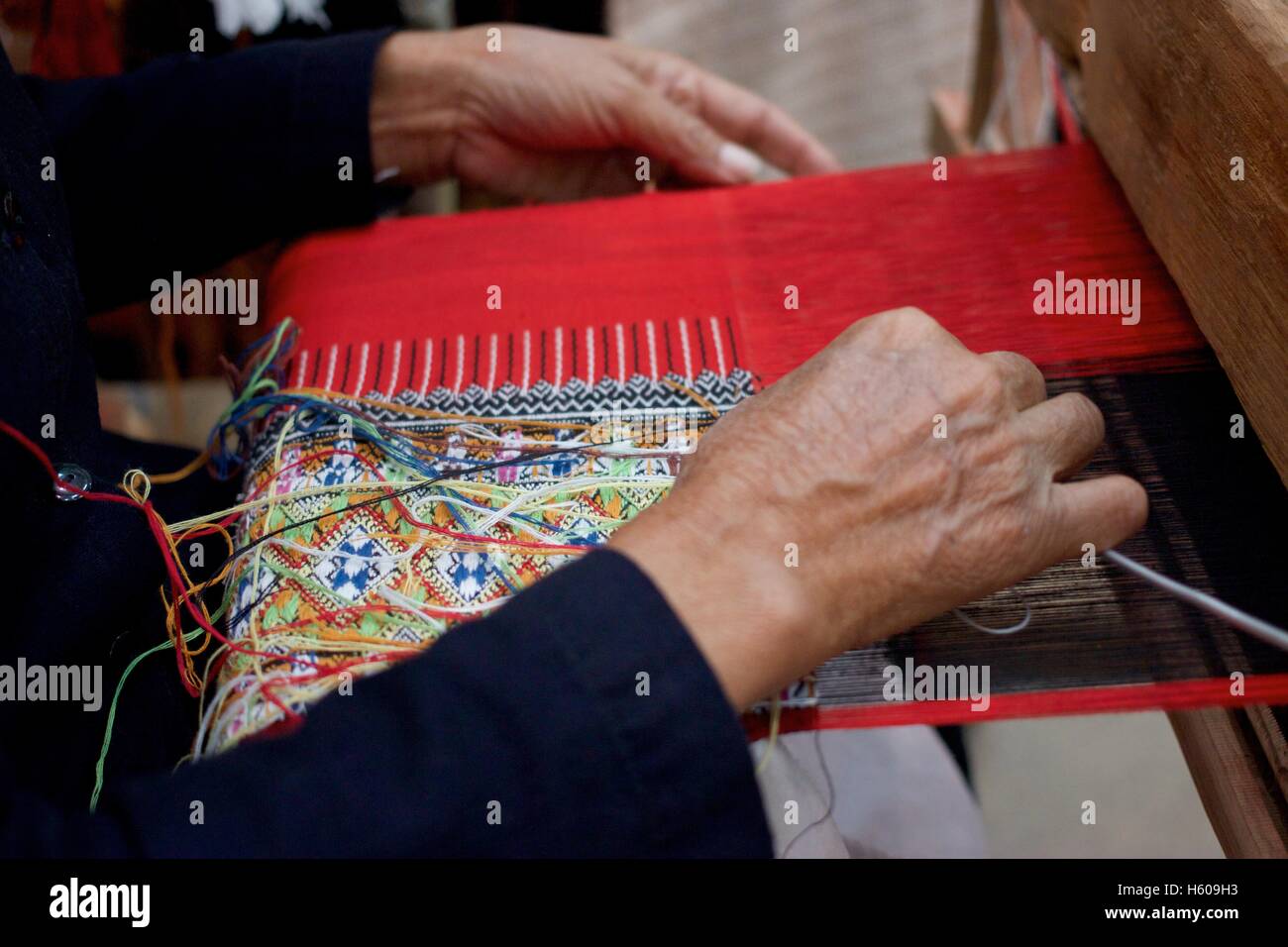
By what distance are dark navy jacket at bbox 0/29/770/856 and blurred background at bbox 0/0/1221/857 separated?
21cm

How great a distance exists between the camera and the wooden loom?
2.44ft

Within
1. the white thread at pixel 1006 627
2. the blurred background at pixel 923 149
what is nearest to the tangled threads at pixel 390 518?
the white thread at pixel 1006 627

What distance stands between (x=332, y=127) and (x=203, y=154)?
15 centimetres

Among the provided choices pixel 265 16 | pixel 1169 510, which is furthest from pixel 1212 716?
pixel 265 16

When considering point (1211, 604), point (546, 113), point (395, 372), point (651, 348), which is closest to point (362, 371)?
point (395, 372)

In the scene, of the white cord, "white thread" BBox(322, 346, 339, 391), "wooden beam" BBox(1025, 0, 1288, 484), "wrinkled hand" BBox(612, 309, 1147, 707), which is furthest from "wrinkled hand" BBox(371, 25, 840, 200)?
the white cord

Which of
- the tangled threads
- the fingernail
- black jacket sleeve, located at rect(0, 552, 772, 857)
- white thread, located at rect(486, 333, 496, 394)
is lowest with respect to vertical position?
black jacket sleeve, located at rect(0, 552, 772, 857)

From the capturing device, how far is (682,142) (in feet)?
4.43

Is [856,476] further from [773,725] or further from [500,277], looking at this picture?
[500,277]

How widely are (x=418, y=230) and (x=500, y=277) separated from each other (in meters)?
0.18

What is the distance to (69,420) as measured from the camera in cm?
87

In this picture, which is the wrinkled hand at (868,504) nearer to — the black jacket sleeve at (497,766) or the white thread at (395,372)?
the black jacket sleeve at (497,766)

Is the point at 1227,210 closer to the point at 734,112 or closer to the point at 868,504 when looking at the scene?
the point at 868,504

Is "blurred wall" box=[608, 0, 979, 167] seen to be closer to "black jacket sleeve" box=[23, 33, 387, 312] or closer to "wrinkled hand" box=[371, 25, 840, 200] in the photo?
"wrinkled hand" box=[371, 25, 840, 200]
